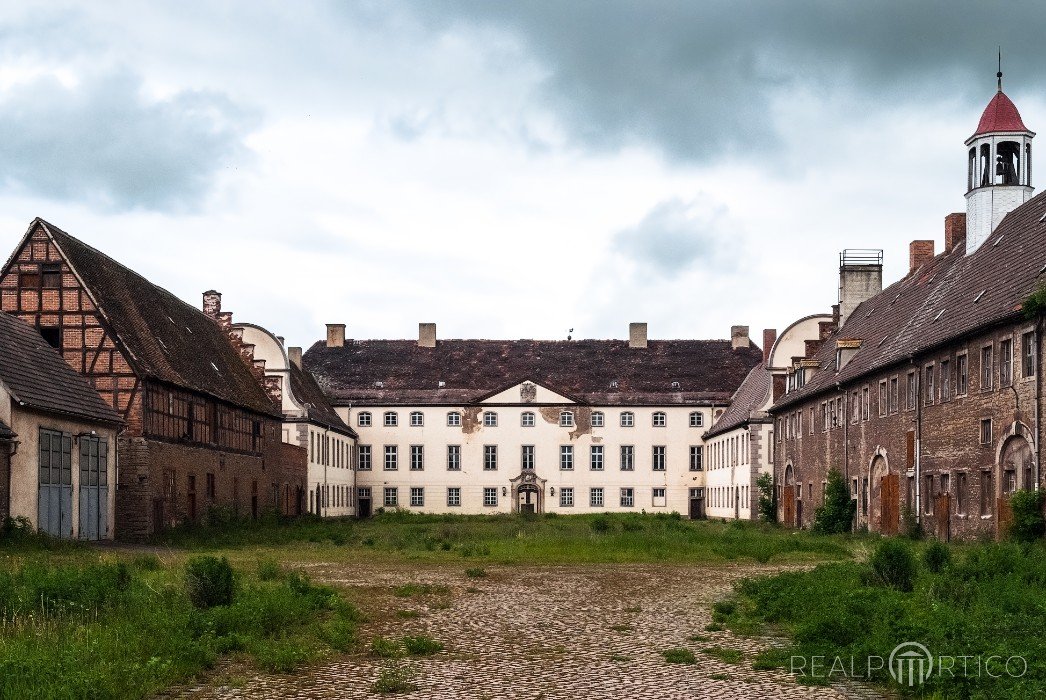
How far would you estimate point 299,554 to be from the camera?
31.5 metres

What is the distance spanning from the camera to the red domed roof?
125 ft

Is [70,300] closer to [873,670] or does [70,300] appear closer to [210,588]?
[210,588]

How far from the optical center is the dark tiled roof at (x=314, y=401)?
63969mm

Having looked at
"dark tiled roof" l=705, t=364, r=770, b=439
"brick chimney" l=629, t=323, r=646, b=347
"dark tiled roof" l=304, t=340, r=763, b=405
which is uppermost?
"brick chimney" l=629, t=323, r=646, b=347

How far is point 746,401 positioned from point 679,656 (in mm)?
55149

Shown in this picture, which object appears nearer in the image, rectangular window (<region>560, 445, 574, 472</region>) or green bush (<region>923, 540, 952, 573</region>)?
green bush (<region>923, 540, 952, 573</region>)

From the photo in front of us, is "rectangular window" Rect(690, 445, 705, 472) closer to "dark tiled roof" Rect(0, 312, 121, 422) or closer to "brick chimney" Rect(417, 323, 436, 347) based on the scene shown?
"brick chimney" Rect(417, 323, 436, 347)

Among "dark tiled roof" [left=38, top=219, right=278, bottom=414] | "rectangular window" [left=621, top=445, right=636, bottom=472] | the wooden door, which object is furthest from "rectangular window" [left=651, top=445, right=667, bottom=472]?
the wooden door

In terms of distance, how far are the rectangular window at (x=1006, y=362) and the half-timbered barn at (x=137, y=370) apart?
2412 cm

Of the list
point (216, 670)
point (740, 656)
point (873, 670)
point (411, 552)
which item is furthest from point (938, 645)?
point (411, 552)

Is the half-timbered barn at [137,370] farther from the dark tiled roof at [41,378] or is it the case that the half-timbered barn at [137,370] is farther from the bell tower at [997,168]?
the bell tower at [997,168]

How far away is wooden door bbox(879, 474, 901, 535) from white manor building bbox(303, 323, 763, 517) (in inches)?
1521

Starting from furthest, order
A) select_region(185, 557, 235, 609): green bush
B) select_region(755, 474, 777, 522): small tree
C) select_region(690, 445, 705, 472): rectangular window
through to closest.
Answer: select_region(690, 445, 705, 472): rectangular window < select_region(755, 474, 777, 522): small tree < select_region(185, 557, 235, 609): green bush

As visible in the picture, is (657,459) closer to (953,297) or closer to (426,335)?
(426,335)
